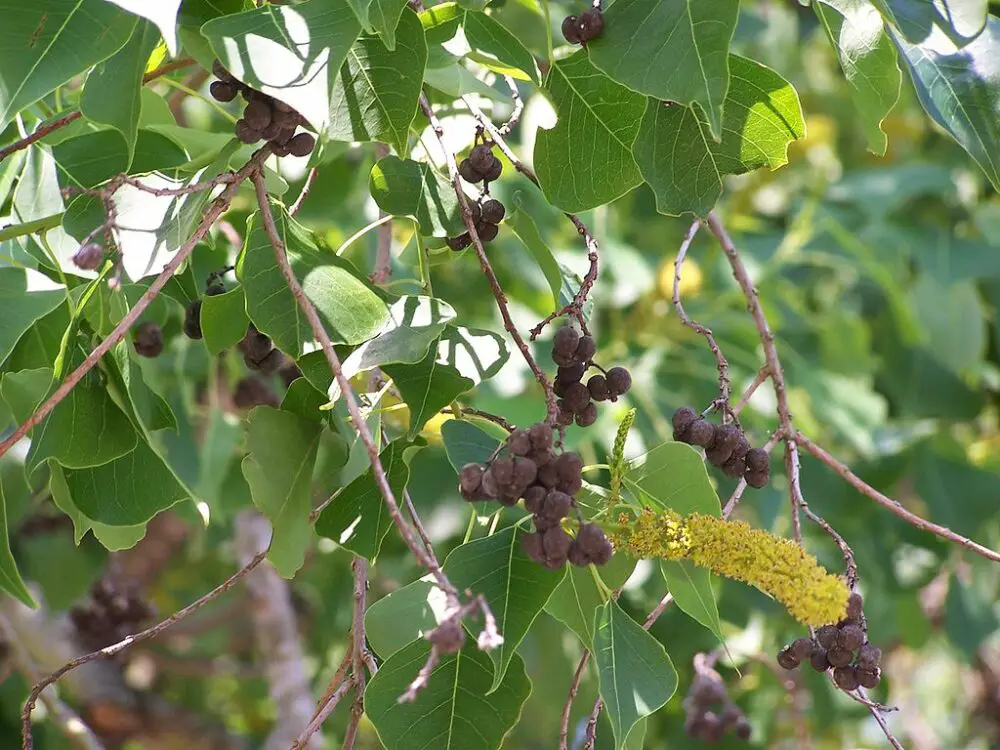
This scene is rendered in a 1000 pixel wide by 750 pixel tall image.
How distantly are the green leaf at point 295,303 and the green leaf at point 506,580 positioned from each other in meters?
0.17

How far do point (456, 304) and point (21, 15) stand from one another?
129 cm

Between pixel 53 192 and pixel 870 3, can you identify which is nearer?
pixel 870 3

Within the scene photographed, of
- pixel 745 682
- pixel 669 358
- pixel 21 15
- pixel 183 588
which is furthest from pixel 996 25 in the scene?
pixel 183 588

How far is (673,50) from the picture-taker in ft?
2.35

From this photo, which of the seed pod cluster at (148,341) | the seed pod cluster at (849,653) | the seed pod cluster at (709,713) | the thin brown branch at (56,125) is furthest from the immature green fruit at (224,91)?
the seed pod cluster at (709,713)

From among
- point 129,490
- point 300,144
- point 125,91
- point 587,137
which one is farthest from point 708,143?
point 129,490

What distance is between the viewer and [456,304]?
1949 millimetres

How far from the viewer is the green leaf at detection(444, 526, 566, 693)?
2.56 ft

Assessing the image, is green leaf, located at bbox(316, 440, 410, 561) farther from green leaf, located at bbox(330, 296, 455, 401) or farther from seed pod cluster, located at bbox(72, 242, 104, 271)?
seed pod cluster, located at bbox(72, 242, 104, 271)

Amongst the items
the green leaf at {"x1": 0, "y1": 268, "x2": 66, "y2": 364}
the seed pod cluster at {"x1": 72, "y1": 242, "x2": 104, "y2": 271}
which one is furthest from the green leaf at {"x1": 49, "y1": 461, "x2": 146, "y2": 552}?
the seed pod cluster at {"x1": 72, "y1": 242, "x2": 104, "y2": 271}

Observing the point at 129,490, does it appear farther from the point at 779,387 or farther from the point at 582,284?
the point at 779,387

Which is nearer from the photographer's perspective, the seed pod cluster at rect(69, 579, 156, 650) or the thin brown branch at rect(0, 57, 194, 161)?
the thin brown branch at rect(0, 57, 194, 161)

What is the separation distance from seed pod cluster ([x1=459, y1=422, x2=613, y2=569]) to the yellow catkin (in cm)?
9

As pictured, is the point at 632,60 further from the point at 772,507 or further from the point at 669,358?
the point at 669,358
